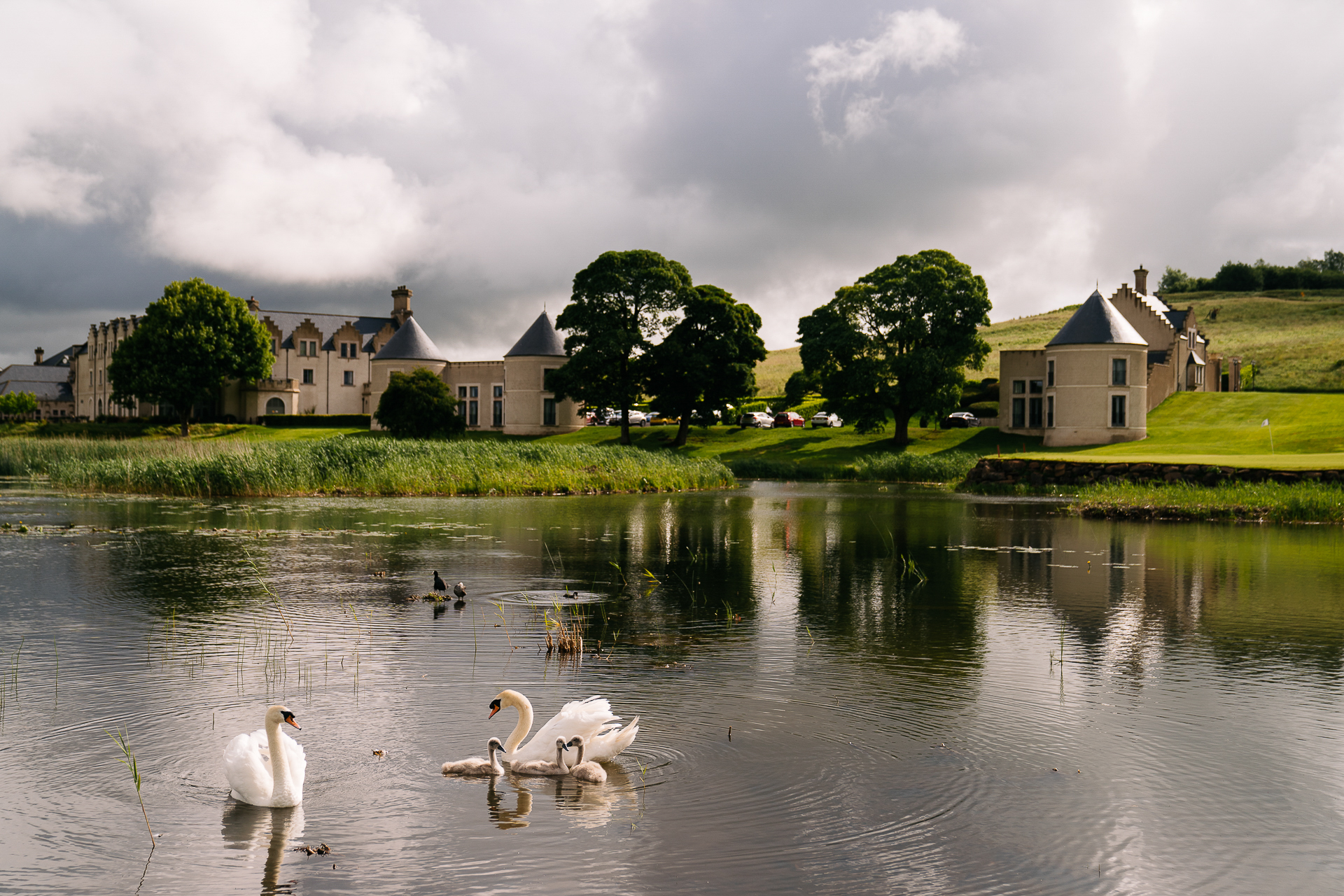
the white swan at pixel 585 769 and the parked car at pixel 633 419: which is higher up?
the parked car at pixel 633 419

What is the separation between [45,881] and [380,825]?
1.71 metres

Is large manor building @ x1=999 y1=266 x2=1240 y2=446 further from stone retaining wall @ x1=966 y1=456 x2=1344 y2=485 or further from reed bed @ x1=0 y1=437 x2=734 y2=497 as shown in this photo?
reed bed @ x1=0 y1=437 x2=734 y2=497

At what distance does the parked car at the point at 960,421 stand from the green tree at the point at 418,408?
98.5ft

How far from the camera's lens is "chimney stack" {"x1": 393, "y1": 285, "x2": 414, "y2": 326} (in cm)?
9488

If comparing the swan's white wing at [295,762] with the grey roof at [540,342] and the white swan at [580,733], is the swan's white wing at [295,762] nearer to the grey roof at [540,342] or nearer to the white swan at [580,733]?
the white swan at [580,733]

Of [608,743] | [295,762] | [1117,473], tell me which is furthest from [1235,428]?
[295,762]

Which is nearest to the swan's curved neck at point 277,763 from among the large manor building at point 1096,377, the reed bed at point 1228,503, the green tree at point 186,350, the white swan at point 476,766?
the white swan at point 476,766

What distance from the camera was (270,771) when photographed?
22.6 feet

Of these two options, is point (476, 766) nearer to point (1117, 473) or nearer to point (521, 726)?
point (521, 726)

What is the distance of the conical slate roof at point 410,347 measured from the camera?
81688 millimetres

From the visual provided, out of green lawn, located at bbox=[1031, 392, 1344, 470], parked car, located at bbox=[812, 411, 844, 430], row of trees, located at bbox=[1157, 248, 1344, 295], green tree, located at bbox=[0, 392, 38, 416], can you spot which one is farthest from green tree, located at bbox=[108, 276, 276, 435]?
row of trees, located at bbox=[1157, 248, 1344, 295]

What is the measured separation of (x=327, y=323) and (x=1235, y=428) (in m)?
68.9

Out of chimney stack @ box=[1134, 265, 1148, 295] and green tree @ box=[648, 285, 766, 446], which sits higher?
chimney stack @ box=[1134, 265, 1148, 295]

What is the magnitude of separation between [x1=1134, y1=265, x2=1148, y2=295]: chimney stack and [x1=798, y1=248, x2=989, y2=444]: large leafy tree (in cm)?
2198
